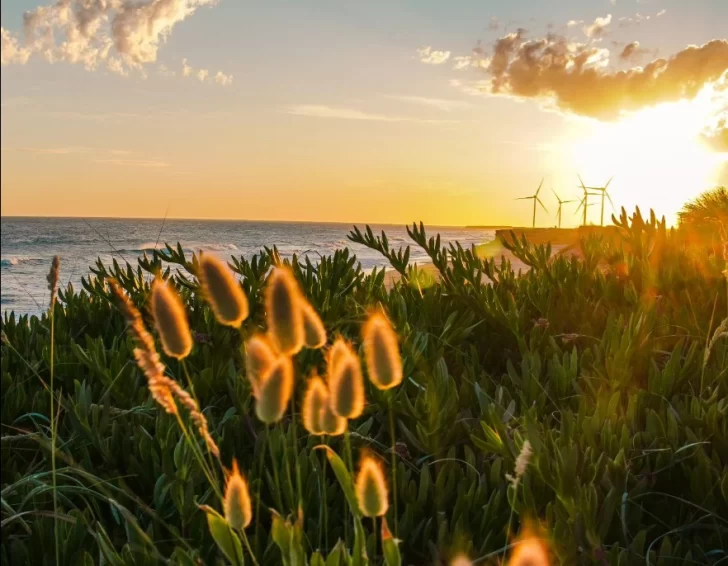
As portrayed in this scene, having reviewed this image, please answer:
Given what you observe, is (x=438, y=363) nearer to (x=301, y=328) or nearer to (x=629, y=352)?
(x=629, y=352)

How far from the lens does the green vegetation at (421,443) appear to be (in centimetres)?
147

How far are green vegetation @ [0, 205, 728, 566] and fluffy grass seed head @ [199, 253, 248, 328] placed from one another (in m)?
0.25

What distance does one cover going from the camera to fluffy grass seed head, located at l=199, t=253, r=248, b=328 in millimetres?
1052

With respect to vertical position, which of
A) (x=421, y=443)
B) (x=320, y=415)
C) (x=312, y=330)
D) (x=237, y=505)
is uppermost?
(x=312, y=330)

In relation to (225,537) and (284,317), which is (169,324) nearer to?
(284,317)

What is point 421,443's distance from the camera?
1.94 metres

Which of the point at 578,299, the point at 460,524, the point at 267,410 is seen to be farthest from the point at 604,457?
the point at 578,299

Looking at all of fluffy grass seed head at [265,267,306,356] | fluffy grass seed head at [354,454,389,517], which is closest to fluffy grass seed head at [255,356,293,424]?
fluffy grass seed head at [265,267,306,356]

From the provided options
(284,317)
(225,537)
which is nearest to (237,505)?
(225,537)

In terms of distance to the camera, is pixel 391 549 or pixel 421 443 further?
pixel 421 443

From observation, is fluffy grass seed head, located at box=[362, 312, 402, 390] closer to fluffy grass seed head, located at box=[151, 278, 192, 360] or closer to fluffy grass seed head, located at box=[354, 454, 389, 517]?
fluffy grass seed head, located at box=[354, 454, 389, 517]

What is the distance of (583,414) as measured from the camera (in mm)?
1954

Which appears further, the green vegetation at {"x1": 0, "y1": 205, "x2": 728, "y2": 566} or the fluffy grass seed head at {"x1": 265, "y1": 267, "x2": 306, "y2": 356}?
the green vegetation at {"x1": 0, "y1": 205, "x2": 728, "y2": 566}

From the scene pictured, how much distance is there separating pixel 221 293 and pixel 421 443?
1052 mm
